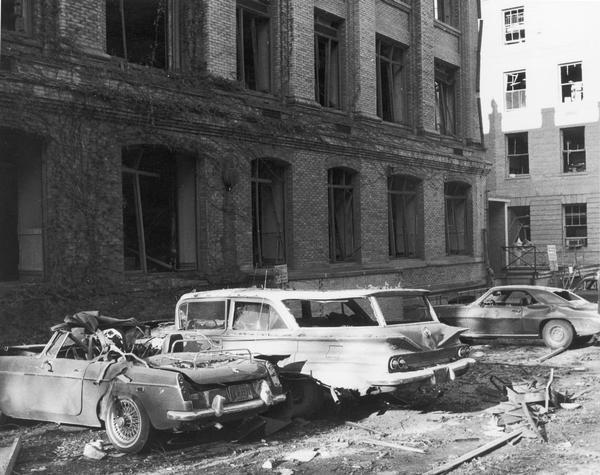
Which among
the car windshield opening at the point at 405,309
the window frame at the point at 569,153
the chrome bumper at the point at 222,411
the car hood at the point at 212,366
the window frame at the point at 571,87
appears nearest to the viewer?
the chrome bumper at the point at 222,411

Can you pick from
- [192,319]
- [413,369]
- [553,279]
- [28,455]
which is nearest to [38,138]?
[192,319]

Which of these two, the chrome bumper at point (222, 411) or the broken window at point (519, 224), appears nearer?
the chrome bumper at point (222, 411)

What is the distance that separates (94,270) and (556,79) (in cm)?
2914

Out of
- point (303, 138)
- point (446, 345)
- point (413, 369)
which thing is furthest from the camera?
point (303, 138)

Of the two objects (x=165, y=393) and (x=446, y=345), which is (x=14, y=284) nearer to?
(x=165, y=393)

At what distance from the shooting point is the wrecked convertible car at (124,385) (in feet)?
23.5

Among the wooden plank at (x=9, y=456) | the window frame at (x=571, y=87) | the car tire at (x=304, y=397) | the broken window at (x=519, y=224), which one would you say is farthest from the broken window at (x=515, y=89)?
the wooden plank at (x=9, y=456)

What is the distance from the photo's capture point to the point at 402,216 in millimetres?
22812

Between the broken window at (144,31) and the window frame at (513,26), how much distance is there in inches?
1028

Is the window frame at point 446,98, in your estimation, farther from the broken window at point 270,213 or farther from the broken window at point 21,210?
the broken window at point 21,210

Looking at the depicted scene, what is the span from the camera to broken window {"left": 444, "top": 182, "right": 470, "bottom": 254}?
82.9ft

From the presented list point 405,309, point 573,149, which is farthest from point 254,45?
point 573,149

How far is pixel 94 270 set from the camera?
43.2 ft

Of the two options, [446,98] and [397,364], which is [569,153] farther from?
[397,364]
